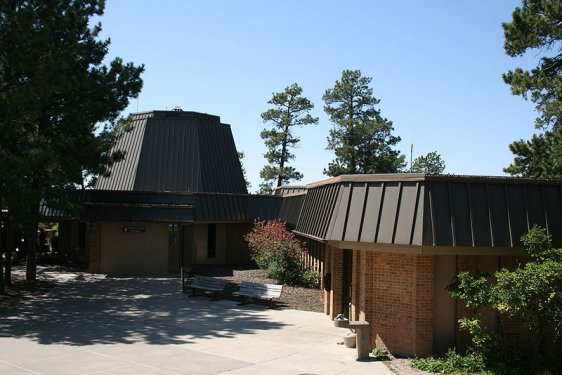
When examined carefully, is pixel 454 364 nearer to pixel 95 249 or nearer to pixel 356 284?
pixel 356 284

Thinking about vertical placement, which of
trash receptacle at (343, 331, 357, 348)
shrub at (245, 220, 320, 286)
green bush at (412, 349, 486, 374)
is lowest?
green bush at (412, 349, 486, 374)

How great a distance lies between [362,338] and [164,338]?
486 cm

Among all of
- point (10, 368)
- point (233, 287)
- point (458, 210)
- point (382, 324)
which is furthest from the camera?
point (233, 287)

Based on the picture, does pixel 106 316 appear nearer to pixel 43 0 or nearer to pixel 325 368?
pixel 325 368

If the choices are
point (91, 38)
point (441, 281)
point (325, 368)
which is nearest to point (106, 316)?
point (325, 368)

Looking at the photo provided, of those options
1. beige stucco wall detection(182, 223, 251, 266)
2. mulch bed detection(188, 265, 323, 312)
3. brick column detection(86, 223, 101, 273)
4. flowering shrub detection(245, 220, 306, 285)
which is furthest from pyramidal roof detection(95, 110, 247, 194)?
flowering shrub detection(245, 220, 306, 285)

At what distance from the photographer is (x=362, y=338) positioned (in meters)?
11.7

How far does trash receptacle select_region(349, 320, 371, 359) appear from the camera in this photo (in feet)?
38.2

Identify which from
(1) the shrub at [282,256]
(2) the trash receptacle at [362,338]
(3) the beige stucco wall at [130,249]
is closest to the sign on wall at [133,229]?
(3) the beige stucco wall at [130,249]

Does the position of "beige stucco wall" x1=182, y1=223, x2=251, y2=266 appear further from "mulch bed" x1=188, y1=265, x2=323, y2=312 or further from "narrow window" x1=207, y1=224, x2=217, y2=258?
"mulch bed" x1=188, y1=265, x2=323, y2=312

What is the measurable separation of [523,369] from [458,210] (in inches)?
127

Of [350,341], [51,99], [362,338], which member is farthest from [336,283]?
[51,99]

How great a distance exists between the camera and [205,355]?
12.0 metres

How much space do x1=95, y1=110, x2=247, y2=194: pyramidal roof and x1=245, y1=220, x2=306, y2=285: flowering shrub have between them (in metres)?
8.08
